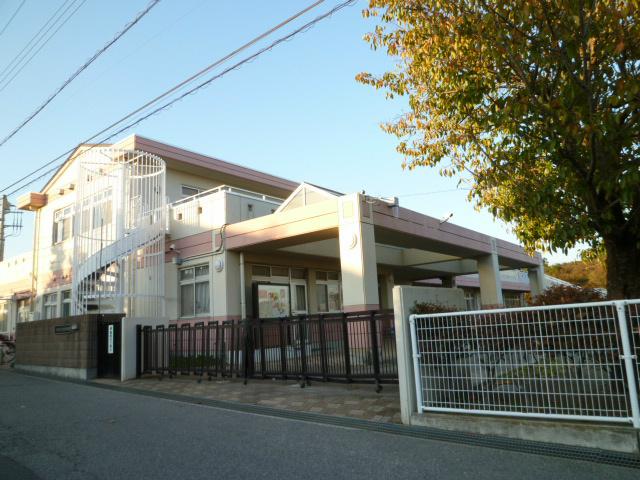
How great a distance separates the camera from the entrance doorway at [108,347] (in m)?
11.9

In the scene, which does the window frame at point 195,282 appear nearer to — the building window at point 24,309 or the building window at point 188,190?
the building window at point 188,190

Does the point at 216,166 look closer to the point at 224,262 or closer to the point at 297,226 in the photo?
the point at 224,262

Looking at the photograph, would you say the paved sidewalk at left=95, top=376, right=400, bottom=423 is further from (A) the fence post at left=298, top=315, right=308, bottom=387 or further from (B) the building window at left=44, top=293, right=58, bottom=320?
(B) the building window at left=44, top=293, right=58, bottom=320

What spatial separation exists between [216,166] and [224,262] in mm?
6027

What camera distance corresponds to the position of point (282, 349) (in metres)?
9.41

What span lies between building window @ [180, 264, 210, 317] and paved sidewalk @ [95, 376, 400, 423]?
3817 millimetres

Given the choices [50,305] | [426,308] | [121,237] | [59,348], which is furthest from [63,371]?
[426,308]

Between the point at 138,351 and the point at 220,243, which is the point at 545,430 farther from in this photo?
the point at 220,243

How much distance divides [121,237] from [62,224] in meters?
8.82

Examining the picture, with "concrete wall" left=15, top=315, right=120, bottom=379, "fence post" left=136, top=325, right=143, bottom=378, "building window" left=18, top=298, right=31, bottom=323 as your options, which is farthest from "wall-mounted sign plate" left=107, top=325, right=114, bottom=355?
"building window" left=18, top=298, right=31, bottom=323

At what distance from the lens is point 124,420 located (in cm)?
669

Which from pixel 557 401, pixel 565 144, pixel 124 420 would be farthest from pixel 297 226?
pixel 557 401

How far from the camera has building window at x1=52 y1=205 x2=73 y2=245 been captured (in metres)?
20.0

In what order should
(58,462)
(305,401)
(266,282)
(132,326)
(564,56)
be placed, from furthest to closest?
(266,282) → (132,326) → (305,401) → (564,56) → (58,462)
